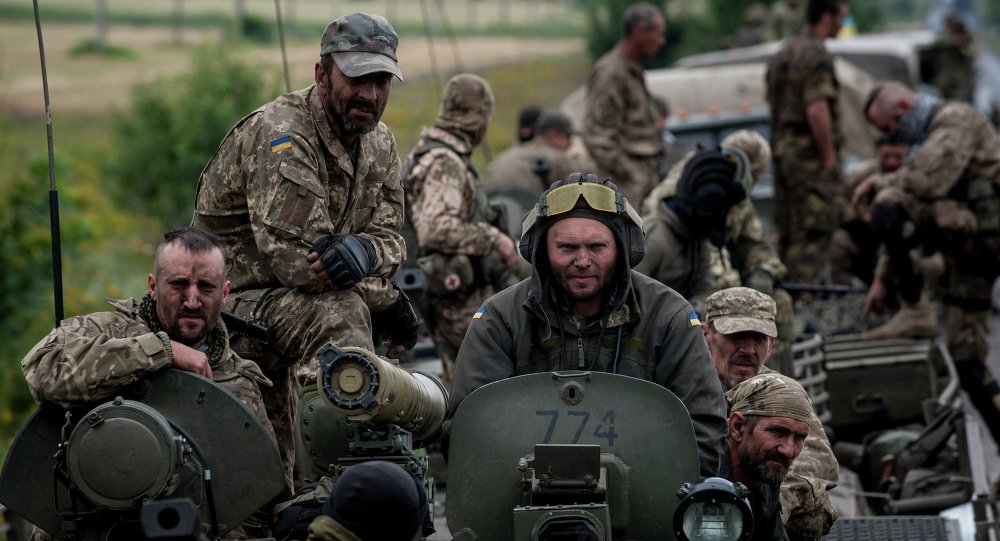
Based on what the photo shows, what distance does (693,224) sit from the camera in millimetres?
9789

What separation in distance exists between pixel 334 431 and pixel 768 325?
2329 millimetres

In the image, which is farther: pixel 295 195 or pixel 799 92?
pixel 799 92

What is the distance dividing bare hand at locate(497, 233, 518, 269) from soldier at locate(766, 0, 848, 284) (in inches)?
181

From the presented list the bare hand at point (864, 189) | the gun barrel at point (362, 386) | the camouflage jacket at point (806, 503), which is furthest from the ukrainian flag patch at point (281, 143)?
the bare hand at point (864, 189)

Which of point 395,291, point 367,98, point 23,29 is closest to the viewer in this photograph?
point 367,98

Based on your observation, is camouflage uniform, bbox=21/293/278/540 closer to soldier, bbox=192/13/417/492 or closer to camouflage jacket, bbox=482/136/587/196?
soldier, bbox=192/13/417/492

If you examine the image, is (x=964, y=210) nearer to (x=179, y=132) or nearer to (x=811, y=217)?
(x=811, y=217)

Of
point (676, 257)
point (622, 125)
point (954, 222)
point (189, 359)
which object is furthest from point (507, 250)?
point (189, 359)

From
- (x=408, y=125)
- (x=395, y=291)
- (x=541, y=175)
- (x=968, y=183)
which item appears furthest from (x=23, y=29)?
(x=395, y=291)

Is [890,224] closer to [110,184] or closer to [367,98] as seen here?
[367,98]

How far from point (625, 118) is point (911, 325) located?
3459mm

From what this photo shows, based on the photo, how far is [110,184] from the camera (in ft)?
82.2

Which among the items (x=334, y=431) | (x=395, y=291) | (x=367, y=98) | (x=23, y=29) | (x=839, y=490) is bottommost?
(x=839, y=490)

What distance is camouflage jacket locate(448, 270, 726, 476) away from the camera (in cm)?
614
